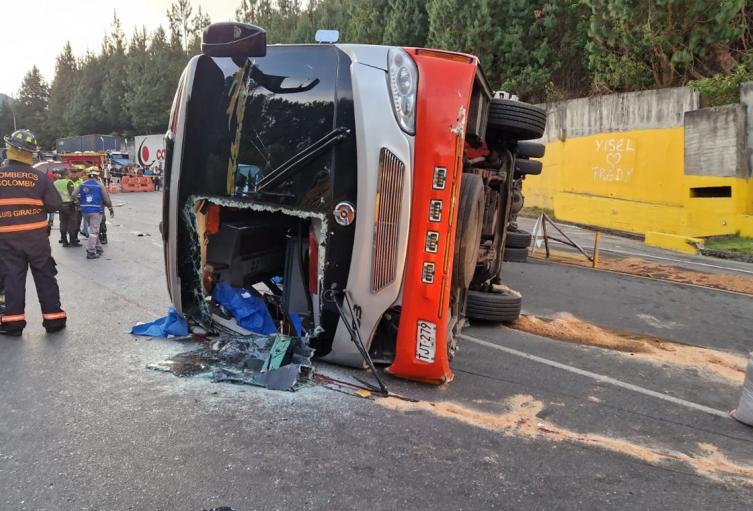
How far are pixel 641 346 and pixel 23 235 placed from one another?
18.0 ft

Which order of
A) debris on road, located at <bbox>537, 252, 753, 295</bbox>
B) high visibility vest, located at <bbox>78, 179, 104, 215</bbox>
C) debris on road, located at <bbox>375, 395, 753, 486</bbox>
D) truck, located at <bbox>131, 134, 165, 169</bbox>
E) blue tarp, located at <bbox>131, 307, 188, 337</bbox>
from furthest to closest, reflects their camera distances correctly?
truck, located at <bbox>131, 134, 165, 169</bbox>
high visibility vest, located at <bbox>78, 179, 104, 215</bbox>
debris on road, located at <bbox>537, 252, 753, 295</bbox>
blue tarp, located at <bbox>131, 307, 188, 337</bbox>
debris on road, located at <bbox>375, 395, 753, 486</bbox>

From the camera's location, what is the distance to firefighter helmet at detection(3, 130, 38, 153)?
4758 millimetres

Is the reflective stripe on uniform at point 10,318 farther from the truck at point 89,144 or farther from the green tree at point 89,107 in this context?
the green tree at point 89,107

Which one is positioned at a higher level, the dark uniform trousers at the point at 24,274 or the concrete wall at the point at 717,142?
the concrete wall at the point at 717,142

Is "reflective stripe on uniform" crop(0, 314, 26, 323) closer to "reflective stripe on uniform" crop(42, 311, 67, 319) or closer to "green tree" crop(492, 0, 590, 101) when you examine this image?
"reflective stripe on uniform" crop(42, 311, 67, 319)

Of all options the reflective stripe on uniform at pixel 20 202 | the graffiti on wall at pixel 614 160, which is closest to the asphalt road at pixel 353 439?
the reflective stripe on uniform at pixel 20 202

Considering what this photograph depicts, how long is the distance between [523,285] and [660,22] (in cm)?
1180

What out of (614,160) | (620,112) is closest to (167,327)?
(614,160)

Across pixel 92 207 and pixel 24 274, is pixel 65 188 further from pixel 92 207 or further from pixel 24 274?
pixel 24 274

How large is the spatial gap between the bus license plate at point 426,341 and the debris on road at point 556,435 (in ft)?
0.94

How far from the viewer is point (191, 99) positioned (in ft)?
12.6

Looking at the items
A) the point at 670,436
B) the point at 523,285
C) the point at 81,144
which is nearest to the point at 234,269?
the point at 670,436

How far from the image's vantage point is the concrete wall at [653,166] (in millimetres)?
13219

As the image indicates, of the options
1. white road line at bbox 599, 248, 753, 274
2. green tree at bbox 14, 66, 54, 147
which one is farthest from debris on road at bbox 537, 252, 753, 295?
green tree at bbox 14, 66, 54, 147
